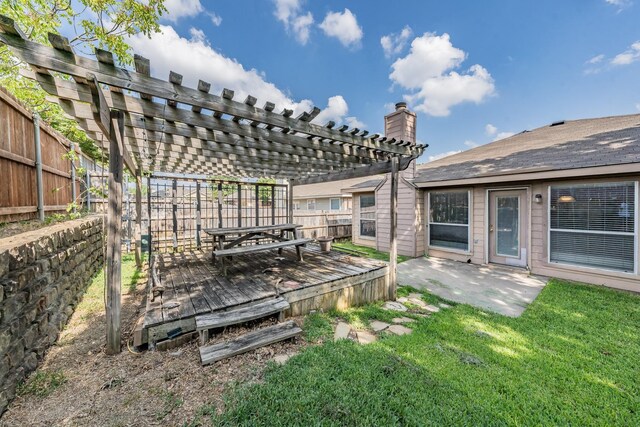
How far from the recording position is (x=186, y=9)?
722 cm

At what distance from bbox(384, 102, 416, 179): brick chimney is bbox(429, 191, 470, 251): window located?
106cm

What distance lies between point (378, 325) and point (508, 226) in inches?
194

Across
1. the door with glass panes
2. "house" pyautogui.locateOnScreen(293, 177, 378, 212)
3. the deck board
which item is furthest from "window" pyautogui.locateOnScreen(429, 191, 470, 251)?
"house" pyautogui.locateOnScreen(293, 177, 378, 212)

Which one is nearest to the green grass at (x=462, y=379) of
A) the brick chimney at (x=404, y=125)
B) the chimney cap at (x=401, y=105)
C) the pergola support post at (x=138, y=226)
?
the pergola support post at (x=138, y=226)

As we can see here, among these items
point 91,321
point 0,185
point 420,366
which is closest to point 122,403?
point 91,321

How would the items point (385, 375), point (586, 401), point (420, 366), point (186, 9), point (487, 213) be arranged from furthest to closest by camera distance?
point (186, 9)
point (487, 213)
point (420, 366)
point (385, 375)
point (586, 401)

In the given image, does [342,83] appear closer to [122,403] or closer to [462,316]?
[462,316]

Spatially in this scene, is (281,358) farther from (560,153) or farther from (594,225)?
(560,153)

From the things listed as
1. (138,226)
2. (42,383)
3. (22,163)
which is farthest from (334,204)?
(42,383)

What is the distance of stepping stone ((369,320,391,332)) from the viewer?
319 cm

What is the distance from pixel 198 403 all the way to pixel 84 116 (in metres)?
3.05

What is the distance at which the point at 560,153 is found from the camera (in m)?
5.71

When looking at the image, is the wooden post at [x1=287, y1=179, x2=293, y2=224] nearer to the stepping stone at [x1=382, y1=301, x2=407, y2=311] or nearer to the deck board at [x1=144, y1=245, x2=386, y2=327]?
the deck board at [x1=144, y1=245, x2=386, y2=327]

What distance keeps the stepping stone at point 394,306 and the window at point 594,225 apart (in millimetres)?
4040
